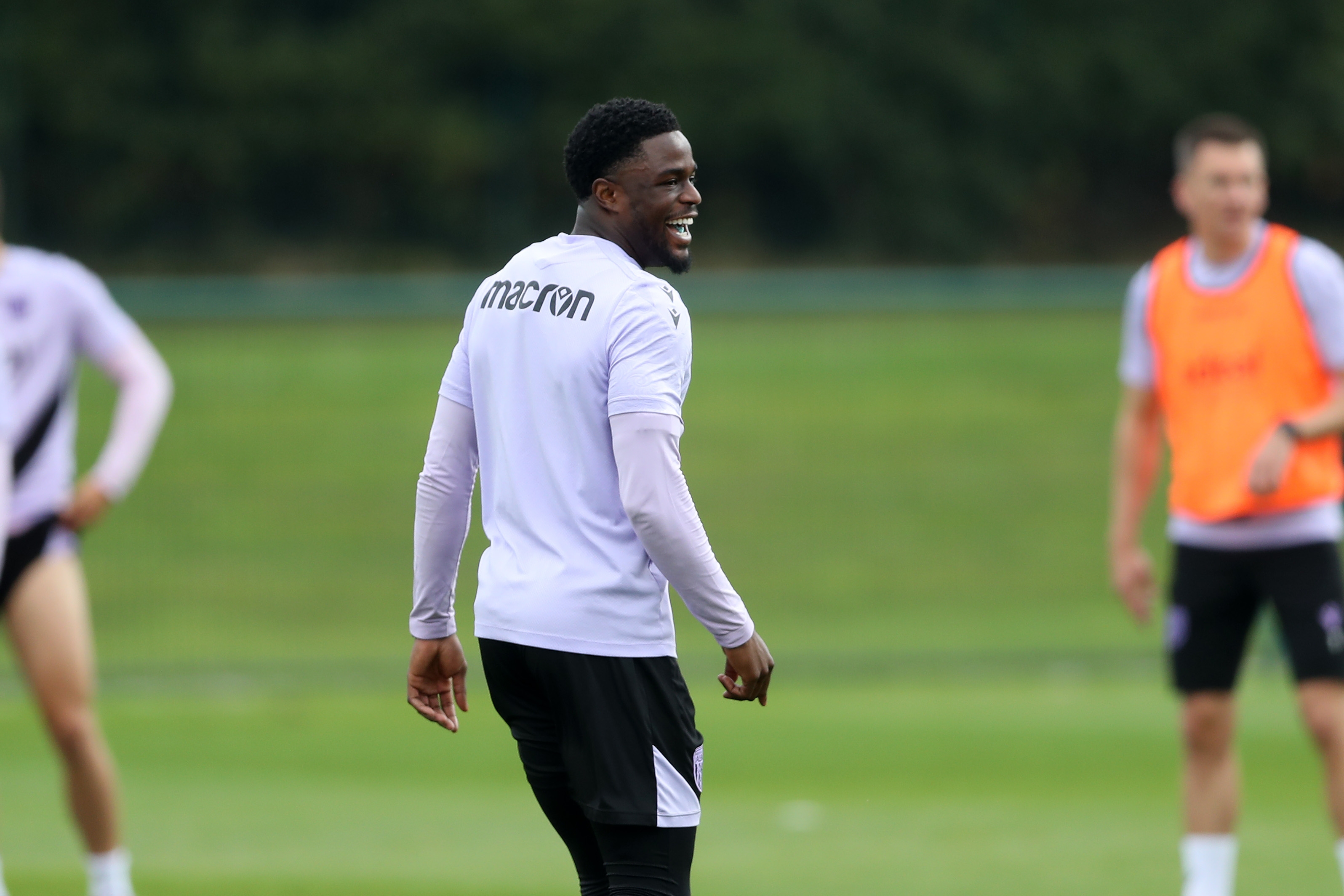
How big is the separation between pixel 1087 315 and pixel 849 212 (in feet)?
72.7

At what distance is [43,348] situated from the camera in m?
6.33

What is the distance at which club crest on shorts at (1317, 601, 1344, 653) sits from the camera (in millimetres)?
5742

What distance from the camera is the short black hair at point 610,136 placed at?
13.1 feet

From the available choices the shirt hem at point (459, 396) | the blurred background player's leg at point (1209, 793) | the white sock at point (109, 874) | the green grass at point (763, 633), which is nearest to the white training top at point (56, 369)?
the white sock at point (109, 874)

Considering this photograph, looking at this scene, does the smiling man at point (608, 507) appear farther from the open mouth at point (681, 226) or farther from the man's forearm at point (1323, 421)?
the man's forearm at point (1323, 421)

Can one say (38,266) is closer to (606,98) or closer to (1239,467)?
(1239,467)

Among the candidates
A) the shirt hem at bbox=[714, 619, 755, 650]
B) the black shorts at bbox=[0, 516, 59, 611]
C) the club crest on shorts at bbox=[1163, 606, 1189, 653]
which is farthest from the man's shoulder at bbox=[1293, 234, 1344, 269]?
the black shorts at bbox=[0, 516, 59, 611]

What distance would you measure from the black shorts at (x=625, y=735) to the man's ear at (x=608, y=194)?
3.01 feet

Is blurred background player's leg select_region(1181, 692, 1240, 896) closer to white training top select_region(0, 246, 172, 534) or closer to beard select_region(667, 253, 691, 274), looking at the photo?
beard select_region(667, 253, 691, 274)

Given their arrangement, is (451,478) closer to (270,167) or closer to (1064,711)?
(1064,711)

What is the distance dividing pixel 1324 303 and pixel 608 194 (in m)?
2.65

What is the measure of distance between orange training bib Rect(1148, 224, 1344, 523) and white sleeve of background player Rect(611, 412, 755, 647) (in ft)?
8.28

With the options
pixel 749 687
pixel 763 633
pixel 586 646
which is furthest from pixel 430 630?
pixel 763 633

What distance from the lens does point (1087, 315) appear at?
1305 cm
